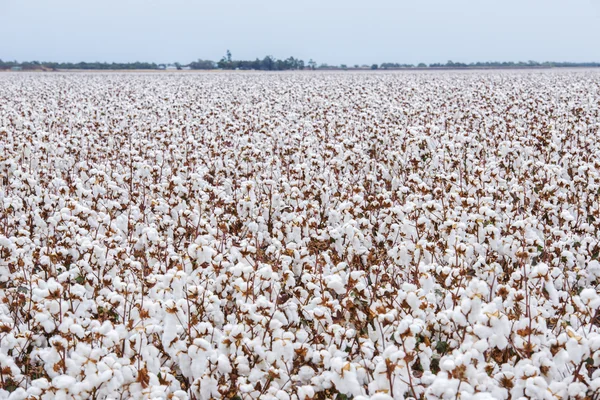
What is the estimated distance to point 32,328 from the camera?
391 cm

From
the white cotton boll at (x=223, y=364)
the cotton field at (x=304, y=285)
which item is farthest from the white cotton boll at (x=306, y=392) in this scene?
the white cotton boll at (x=223, y=364)

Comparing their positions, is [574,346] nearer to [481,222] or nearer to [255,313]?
[255,313]

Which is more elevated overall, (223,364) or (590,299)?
(590,299)

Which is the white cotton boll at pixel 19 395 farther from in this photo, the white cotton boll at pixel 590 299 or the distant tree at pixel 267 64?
the distant tree at pixel 267 64

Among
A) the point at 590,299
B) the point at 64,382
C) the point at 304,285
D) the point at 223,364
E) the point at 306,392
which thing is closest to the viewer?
the point at 64,382

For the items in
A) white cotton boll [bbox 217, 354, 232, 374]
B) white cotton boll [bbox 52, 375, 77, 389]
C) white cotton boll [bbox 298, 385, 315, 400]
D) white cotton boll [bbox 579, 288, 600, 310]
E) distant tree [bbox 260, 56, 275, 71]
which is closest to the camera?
white cotton boll [bbox 52, 375, 77, 389]

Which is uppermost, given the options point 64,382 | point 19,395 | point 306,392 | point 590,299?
point 590,299

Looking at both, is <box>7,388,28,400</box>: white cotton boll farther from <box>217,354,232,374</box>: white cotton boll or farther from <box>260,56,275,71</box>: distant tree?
<box>260,56,275,71</box>: distant tree

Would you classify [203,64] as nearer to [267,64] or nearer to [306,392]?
[267,64]

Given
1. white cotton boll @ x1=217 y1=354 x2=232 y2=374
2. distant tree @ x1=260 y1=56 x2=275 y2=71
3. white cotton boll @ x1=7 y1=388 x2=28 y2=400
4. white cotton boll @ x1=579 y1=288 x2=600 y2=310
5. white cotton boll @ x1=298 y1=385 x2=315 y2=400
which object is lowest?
white cotton boll @ x1=7 y1=388 x2=28 y2=400

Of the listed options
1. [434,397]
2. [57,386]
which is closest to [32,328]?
[57,386]

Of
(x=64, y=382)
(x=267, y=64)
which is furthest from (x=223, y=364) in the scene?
(x=267, y=64)

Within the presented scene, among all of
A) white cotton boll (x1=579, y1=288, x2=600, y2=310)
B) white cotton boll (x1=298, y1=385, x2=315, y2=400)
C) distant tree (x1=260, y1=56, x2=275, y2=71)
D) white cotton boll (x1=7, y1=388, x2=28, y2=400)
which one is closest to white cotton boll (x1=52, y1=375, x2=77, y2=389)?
white cotton boll (x1=7, y1=388, x2=28, y2=400)

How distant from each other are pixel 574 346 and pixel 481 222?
96.3 inches
